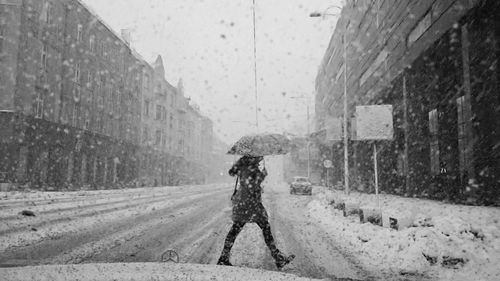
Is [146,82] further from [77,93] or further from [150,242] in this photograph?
[150,242]

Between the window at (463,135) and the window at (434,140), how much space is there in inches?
99.4

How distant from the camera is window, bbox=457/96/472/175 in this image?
1566 centimetres

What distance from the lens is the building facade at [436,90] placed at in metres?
14.0

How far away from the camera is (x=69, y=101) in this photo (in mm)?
31594

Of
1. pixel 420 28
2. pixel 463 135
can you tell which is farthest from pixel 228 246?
pixel 420 28

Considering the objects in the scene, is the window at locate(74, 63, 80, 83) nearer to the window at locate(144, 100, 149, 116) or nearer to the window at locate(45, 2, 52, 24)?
the window at locate(45, 2, 52, 24)

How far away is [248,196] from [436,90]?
15781 millimetres

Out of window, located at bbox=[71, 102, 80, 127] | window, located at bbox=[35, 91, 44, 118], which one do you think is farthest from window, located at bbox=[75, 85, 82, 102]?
window, located at bbox=[35, 91, 44, 118]

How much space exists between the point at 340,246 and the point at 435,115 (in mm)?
13831

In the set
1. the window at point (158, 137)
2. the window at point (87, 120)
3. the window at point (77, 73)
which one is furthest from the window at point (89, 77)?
the window at point (158, 137)

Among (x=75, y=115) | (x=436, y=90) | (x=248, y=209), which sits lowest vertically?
(x=248, y=209)

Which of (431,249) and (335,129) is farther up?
(335,129)

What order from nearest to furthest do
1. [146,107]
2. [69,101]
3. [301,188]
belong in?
[69,101] → [301,188] → [146,107]

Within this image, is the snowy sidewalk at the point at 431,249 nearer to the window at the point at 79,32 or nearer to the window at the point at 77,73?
the window at the point at 77,73
